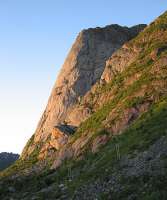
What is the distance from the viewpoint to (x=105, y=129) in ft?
260

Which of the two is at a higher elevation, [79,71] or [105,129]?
[79,71]

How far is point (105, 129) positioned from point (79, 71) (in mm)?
66745

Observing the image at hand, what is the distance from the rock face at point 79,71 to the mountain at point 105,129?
324mm

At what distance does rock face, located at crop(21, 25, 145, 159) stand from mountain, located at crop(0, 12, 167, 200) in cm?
32

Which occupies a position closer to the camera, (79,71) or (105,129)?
(105,129)

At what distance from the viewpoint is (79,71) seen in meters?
144

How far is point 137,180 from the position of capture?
4459 centimetres

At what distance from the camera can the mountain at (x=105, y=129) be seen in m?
49.0

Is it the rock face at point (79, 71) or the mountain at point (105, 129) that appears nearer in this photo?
the mountain at point (105, 129)

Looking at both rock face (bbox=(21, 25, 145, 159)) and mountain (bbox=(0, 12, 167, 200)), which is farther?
rock face (bbox=(21, 25, 145, 159))

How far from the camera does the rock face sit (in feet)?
451

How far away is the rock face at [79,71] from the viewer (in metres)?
137

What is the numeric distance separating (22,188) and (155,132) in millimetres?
26155

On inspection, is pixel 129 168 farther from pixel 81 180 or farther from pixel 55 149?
pixel 55 149
